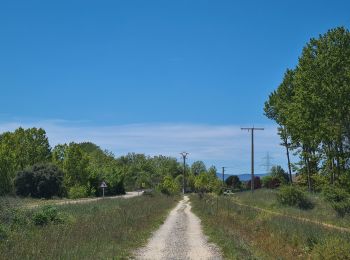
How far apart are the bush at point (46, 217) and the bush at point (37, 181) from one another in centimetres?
5113

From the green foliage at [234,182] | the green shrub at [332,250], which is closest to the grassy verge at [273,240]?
the green shrub at [332,250]

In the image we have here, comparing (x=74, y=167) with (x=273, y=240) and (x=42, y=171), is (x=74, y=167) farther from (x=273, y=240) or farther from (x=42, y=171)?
(x=273, y=240)

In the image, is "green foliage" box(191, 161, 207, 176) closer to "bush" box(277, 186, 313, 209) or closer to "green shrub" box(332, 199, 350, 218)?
"bush" box(277, 186, 313, 209)

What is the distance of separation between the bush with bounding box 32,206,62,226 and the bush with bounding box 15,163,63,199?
5113cm

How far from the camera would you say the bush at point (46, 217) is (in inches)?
896

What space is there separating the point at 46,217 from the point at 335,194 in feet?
78.8

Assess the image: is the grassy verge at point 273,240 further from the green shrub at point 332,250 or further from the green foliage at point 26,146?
the green foliage at point 26,146

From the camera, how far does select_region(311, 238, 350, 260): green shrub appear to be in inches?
575

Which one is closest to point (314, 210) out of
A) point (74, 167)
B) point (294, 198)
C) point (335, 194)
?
point (294, 198)

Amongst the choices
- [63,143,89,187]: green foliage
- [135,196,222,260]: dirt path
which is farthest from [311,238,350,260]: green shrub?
[63,143,89,187]: green foliage

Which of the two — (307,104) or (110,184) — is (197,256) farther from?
(110,184)

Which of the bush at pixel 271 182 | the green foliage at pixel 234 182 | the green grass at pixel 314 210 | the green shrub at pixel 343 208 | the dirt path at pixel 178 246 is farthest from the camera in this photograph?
the green foliage at pixel 234 182

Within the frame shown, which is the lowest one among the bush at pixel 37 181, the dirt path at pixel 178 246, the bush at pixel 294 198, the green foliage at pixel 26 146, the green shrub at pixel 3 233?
the dirt path at pixel 178 246

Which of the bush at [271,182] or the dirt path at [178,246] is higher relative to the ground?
the bush at [271,182]
